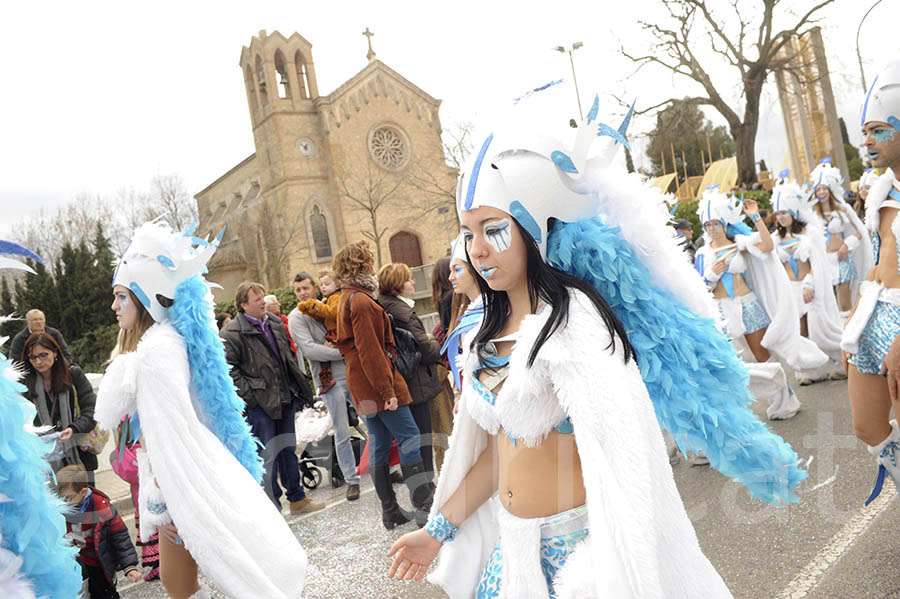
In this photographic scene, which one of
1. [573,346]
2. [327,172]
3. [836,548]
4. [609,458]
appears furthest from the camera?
[327,172]

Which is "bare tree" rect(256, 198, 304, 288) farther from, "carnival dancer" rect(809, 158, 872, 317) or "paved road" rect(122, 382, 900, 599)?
"paved road" rect(122, 382, 900, 599)

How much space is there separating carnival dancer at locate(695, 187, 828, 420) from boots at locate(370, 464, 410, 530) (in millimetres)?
3264

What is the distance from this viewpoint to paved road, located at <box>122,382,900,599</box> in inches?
128

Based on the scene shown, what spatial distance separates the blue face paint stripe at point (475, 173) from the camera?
1.89 metres

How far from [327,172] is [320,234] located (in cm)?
320

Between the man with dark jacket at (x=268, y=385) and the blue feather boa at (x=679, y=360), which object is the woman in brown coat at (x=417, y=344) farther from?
the blue feather boa at (x=679, y=360)

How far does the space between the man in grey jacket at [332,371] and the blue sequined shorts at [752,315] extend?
3609mm

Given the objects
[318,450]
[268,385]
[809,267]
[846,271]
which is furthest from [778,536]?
[846,271]

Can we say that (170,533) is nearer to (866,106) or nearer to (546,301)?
(546,301)

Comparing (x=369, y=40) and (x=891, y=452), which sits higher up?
(x=369, y=40)

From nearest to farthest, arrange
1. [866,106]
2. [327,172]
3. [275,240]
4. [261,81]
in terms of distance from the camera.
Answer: [866,106]
[275,240]
[327,172]
[261,81]

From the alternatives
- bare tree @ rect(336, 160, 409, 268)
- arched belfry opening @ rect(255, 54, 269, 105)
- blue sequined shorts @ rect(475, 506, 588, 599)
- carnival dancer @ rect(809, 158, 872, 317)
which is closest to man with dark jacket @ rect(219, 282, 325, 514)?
blue sequined shorts @ rect(475, 506, 588, 599)

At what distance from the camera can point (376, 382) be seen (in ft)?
16.5

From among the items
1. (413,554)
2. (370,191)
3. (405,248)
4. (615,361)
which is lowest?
(413,554)
